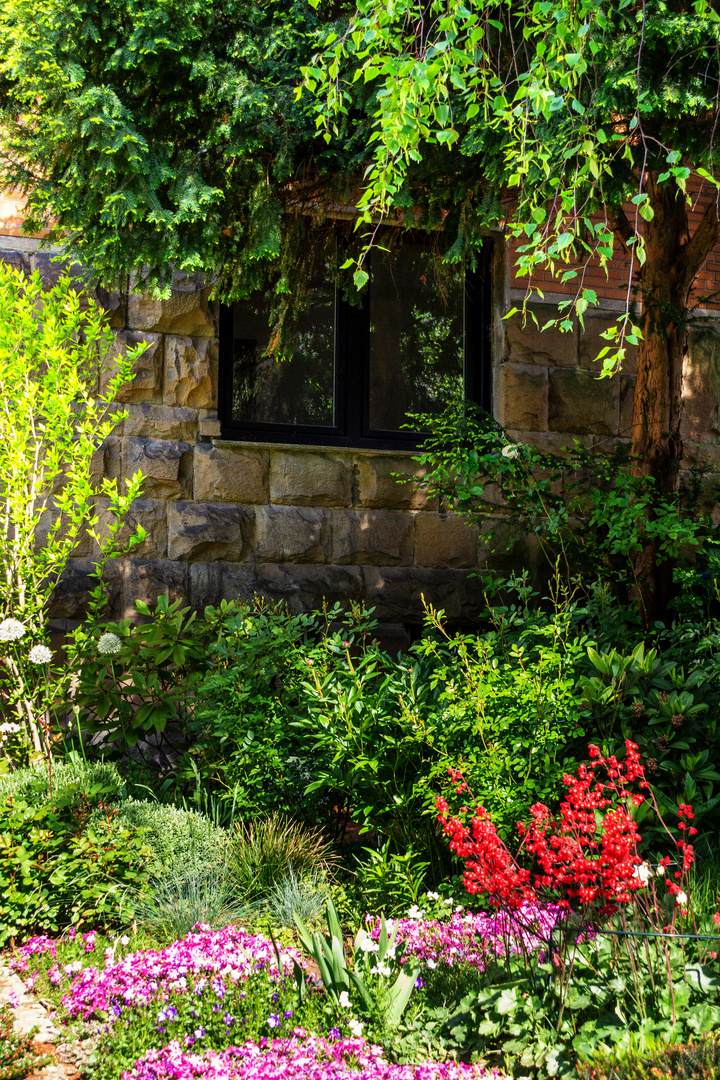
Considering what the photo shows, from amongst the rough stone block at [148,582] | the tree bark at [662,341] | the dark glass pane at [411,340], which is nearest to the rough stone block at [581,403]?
the dark glass pane at [411,340]

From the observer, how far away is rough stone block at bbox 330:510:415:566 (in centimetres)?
563

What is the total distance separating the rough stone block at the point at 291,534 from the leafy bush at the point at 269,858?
209cm

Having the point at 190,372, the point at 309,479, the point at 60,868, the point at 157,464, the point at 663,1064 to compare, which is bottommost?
the point at 60,868

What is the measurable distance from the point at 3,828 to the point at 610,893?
7.24 ft

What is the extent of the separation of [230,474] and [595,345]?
2.68m

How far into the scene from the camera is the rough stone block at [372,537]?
5.63 meters

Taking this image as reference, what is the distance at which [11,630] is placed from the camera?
407 centimetres

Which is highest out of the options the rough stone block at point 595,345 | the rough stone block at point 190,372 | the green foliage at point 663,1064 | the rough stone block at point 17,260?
the rough stone block at point 17,260

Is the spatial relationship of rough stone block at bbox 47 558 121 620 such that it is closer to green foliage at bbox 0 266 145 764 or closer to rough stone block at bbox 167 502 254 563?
rough stone block at bbox 167 502 254 563

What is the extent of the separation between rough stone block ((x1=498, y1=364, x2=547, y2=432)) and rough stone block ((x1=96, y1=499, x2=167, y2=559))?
7.50ft

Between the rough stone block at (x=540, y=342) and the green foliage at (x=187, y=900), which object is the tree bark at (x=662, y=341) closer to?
the rough stone block at (x=540, y=342)

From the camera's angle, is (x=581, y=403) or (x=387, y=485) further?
(x=581, y=403)

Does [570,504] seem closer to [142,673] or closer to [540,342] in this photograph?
[540,342]

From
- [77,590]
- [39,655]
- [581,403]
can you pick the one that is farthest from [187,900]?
[581,403]
